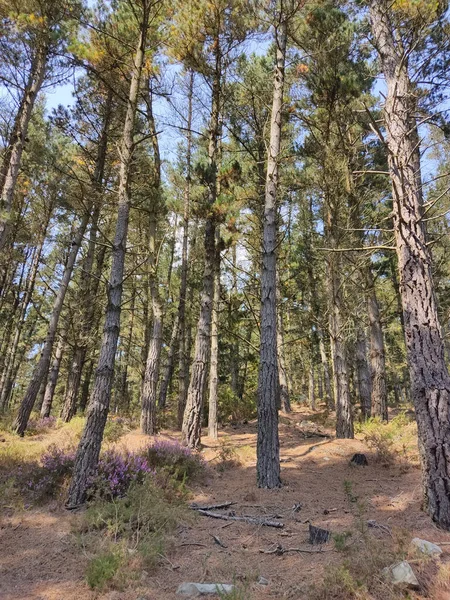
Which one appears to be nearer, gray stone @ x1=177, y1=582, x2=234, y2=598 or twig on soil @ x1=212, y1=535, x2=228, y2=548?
gray stone @ x1=177, y1=582, x2=234, y2=598

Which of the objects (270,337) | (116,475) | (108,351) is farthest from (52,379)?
(270,337)

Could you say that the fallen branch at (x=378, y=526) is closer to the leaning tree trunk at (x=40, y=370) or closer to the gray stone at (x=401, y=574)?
the gray stone at (x=401, y=574)

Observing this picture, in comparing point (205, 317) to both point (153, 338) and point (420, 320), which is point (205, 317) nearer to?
point (153, 338)

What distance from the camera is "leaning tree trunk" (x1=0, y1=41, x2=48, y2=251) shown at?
758 cm

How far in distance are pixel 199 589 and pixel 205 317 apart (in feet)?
22.0

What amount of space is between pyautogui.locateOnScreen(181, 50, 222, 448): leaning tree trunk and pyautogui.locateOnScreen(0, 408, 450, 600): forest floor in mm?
1616

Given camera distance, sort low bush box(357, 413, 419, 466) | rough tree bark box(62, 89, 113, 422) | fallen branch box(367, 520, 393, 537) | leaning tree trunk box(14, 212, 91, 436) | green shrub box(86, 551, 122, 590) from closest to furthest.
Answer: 1. green shrub box(86, 551, 122, 590)
2. fallen branch box(367, 520, 393, 537)
3. low bush box(357, 413, 419, 466)
4. leaning tree trunk box(14, 212, 91, 436)
5. rough tree bark box(62, 89, 113, 422)

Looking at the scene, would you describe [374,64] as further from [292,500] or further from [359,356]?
[292,500]

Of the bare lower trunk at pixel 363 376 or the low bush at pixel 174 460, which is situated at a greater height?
the bare lower trunk at pixel 363 376

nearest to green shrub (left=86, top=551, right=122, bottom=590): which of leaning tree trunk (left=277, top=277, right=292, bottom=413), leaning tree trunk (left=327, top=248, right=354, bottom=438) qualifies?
leaning tree trunk (left=327, top=248, right=354, bottom=438)

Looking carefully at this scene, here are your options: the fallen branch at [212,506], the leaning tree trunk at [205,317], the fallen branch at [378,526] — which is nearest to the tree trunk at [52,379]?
the leaning tree trunk at [205,317]

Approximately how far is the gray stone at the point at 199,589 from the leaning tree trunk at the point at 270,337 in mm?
3518

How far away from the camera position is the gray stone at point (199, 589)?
287 cm

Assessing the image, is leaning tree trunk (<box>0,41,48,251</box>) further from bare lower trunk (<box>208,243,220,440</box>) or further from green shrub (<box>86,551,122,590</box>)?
green shrub (<box>86,551,122,590</box>)
